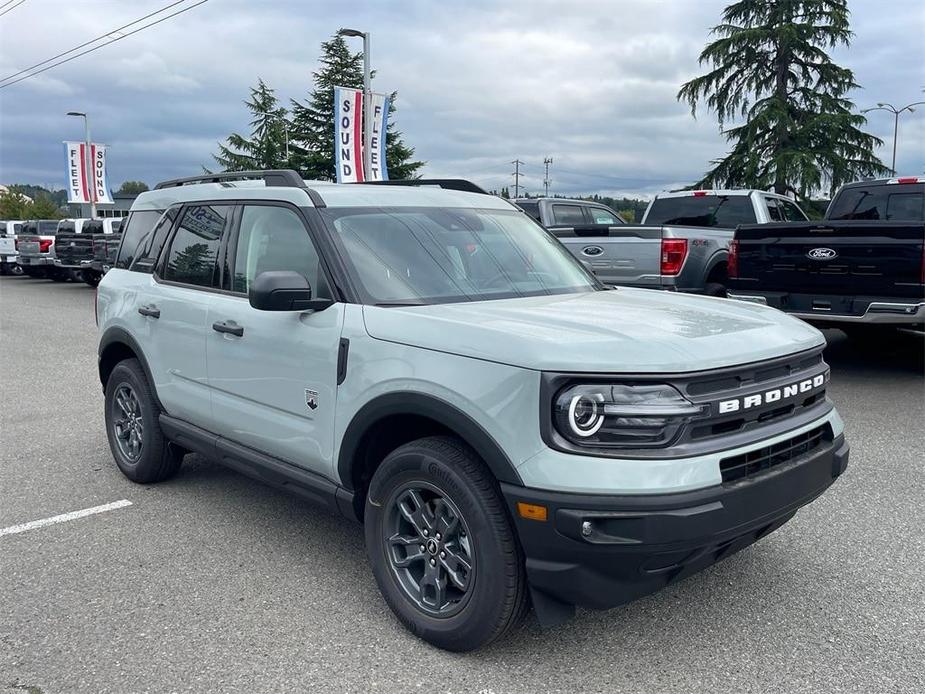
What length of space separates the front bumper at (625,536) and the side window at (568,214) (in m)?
9.83

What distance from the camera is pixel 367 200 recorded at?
4074 mm

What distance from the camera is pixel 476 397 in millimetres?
2959

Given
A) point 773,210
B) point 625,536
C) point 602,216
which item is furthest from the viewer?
point 602,216

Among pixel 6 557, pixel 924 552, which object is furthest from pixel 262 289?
pixel 924 552

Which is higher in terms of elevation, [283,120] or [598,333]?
[283,120]

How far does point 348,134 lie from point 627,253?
12682mm

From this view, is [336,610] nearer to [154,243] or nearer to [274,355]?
[274,355]

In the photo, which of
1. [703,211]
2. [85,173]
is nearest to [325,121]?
[85,173]

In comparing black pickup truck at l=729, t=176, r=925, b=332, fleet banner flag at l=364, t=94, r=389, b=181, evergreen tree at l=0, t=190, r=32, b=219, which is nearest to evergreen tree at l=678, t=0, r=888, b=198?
fleet banner flag at l=364, t=94, r=389, b=181

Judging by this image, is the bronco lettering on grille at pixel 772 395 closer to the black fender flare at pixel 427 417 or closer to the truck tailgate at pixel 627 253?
the black fender flare at pixel 427 417

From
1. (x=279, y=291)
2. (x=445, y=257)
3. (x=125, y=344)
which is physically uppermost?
(x=445, y=257)

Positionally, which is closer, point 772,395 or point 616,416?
point 616,416

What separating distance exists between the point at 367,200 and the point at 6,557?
8.32 ft

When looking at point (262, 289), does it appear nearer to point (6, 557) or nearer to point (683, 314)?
point (683, 314)
